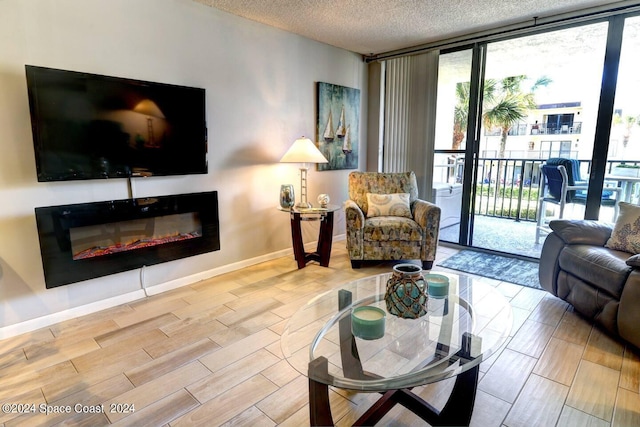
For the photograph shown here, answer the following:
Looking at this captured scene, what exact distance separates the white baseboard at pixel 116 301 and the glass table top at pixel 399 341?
5.39 ft

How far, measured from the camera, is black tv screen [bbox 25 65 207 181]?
217cm

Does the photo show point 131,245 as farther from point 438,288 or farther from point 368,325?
point 438,288

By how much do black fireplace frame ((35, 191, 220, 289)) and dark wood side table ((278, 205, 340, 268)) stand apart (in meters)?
0.74

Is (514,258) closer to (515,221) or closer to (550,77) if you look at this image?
(515,221)

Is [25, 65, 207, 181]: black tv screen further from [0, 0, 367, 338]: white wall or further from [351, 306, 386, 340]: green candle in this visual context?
[351, 306, 386, 340]: green candle

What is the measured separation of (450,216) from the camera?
15.7ft

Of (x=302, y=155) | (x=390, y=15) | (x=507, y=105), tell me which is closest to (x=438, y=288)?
(x=302, y=155)

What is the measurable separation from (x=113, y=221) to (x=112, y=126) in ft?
2.28

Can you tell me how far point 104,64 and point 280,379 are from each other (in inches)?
95.4

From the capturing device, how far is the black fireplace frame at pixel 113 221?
89.5 inches

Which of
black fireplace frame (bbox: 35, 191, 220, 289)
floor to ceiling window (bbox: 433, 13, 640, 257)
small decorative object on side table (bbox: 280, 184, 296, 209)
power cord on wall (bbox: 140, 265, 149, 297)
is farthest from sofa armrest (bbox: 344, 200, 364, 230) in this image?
power cord on wall (bbox: 140, 265, 149, 297)

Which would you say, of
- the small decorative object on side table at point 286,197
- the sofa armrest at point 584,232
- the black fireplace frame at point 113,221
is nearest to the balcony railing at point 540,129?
the sofa armrest at point 584,232

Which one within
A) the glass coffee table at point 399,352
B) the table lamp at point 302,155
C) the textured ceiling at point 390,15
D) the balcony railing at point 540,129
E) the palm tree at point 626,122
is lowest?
the glass coffee table at point 399,352

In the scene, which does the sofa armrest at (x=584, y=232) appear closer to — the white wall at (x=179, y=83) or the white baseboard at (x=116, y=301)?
the white wall at (x=179, y=83)
